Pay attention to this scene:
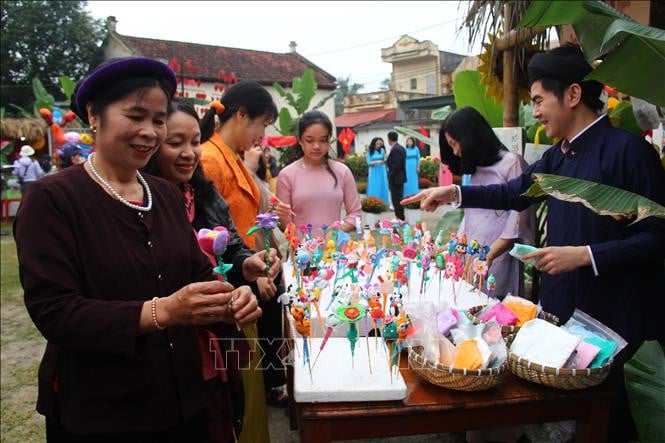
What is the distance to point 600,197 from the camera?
55.4 inches

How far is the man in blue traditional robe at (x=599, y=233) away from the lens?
64.5 inches

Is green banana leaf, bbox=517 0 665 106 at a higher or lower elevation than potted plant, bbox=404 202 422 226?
higher

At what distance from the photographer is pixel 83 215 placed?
3.81 feet

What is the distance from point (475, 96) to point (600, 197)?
8.71ft

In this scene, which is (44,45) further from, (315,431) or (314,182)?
(315,431)

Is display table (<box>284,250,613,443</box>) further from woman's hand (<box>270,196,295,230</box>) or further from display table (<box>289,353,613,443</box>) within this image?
woman's hand (<box>270,196,295,230</box>)

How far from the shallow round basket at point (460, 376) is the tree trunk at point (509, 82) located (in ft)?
7.87

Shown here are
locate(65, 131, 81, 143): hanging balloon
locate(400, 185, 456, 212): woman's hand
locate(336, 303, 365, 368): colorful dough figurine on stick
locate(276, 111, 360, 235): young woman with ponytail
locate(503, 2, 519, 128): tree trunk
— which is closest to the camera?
locate(336, 303, 365, 368): colorful dough figurine on stick

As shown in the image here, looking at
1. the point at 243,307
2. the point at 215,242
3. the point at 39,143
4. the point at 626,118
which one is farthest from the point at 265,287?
the point at 39,143

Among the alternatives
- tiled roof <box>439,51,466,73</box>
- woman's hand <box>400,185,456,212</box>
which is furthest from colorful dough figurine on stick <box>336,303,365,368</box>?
tiled roof <box>439,51,466,73</box>

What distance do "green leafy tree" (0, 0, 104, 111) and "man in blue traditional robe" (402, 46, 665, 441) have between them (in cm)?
2515

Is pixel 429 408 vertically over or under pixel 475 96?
under

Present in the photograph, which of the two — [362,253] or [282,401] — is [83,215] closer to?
[362,253]

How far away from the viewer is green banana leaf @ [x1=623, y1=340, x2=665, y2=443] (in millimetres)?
1332
